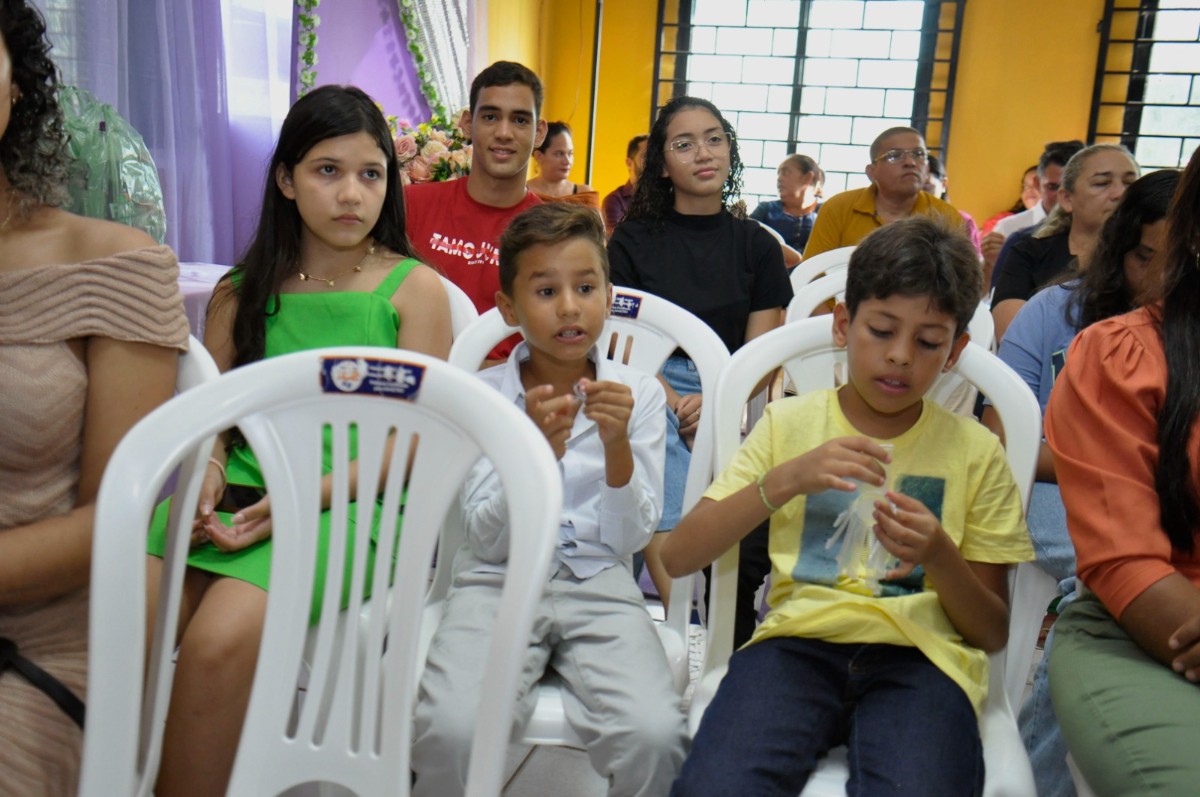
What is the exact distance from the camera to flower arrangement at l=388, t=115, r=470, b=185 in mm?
3426

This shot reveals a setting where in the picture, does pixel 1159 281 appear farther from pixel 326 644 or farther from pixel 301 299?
pixel 301 299

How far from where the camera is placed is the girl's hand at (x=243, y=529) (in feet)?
4.53

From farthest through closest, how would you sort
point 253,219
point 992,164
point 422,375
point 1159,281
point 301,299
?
point 992,164 → point 253,219 → point 301,299 → point 1159,281 → point 422,375

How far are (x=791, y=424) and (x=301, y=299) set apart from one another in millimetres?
888

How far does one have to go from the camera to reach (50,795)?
106 cm

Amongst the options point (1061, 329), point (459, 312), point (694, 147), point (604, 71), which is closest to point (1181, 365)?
point (1061, 329)

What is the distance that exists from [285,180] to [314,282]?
0.64 ft

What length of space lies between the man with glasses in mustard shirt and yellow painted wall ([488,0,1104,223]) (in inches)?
→ 166

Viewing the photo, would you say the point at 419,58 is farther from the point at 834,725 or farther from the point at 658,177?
the point at 834,725

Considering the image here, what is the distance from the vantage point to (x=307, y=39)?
416 centimetres

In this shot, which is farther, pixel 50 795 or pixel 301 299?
pixel 301 299

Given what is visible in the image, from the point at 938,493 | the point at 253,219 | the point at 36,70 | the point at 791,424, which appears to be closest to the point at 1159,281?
the point at 938,493

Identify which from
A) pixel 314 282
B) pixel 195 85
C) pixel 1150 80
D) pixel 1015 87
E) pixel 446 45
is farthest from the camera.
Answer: pixel 1015 87

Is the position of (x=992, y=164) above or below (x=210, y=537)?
above
